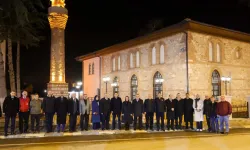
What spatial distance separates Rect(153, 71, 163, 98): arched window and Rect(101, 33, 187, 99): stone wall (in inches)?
12.3

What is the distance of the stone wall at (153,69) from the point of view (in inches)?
806

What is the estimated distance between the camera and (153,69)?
2342cm

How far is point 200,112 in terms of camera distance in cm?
1281

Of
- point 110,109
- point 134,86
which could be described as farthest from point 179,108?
point 134,86

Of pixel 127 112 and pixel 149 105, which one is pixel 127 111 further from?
pixel 149 105

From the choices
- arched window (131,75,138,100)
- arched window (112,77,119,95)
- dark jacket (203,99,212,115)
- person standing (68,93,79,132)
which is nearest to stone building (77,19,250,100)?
arched window (131,75,138,100)

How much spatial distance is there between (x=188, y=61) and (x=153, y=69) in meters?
4.23

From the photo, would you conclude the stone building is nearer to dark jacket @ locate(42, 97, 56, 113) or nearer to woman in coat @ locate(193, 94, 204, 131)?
woman in coat @ locate(193, 94, 204, 131)

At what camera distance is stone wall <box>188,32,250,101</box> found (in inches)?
789

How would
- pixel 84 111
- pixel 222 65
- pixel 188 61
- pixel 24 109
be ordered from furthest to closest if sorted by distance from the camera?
pixel 222 65 → pixel 188 61 → pixel 84 111 → pixel 24 109

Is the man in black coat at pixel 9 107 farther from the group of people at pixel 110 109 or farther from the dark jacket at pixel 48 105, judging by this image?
the dark jacket at pixel 48 105

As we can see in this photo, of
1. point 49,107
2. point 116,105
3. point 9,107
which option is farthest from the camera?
point 116,105

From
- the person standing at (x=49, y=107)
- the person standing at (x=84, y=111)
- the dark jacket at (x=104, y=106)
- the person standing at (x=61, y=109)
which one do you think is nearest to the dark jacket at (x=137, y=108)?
the dark jacket at (x=104, y=106)

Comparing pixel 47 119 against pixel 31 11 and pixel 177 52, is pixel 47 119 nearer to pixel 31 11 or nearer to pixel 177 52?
pixel 31 11
